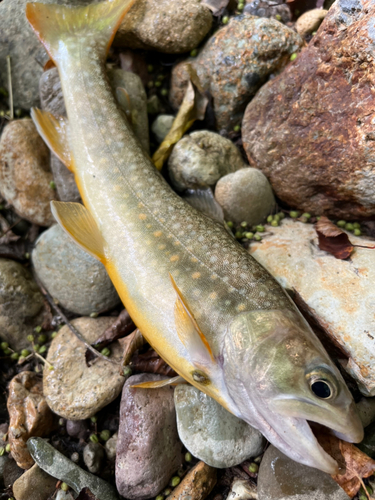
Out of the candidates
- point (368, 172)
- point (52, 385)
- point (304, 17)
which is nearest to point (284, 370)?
point (368, 172)

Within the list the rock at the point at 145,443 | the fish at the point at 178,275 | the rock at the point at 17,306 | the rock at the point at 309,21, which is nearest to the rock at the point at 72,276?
the rock at the point at 17,306

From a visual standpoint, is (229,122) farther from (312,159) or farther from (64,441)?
(64,441)

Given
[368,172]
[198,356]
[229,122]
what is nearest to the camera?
[198,356]

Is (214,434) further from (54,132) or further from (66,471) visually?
(54,132)

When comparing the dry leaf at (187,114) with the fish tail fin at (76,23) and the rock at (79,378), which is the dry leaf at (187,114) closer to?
the fish tail fin at (76,23)

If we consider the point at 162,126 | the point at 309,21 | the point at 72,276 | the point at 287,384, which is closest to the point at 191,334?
the point at 287,384

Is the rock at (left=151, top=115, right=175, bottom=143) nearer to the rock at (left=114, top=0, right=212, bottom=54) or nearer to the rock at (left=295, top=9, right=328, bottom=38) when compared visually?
the rock at (left=114, top=0, right=212, bottom=54)
